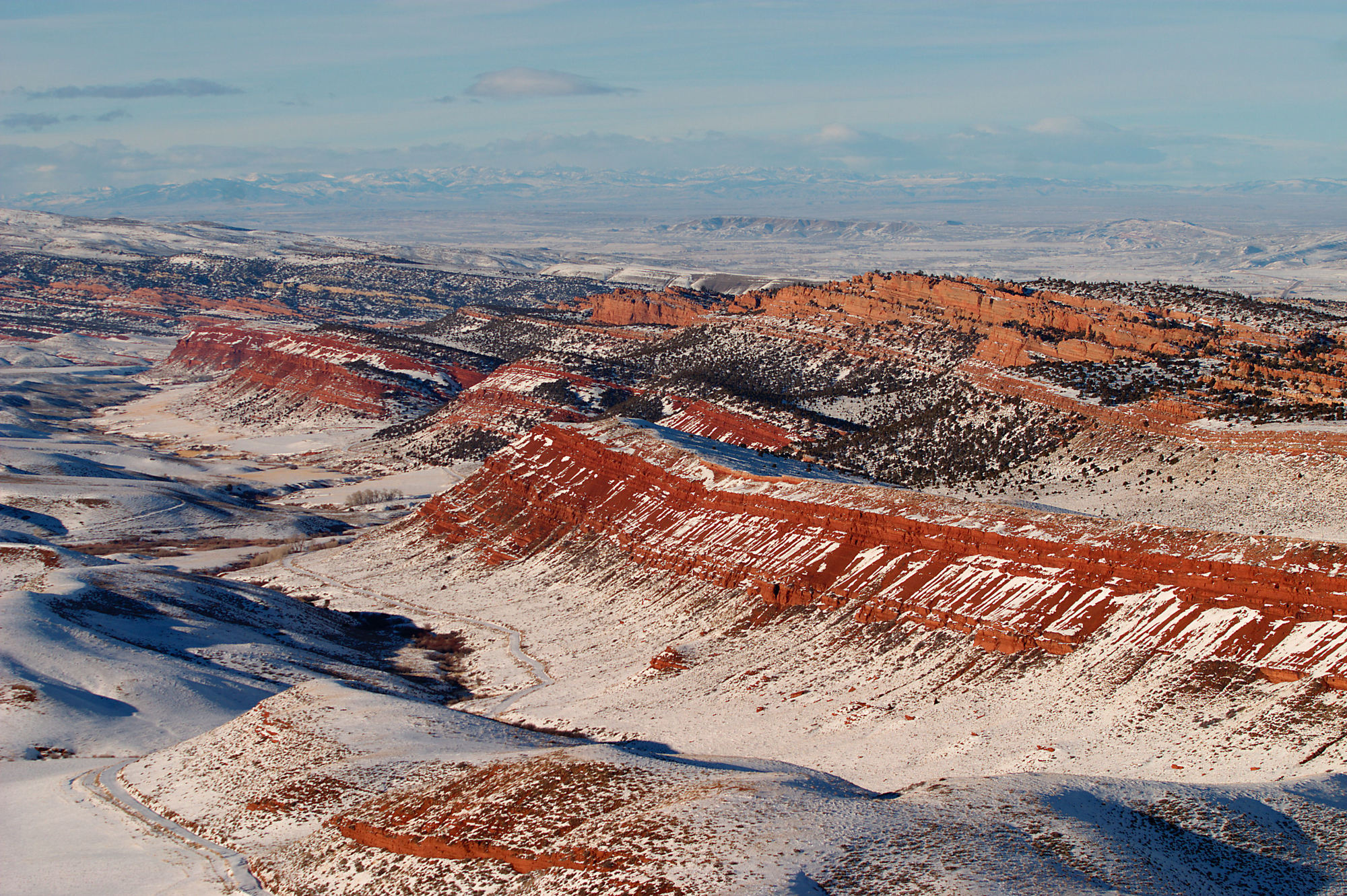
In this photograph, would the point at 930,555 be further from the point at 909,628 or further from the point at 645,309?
the point at 645,309

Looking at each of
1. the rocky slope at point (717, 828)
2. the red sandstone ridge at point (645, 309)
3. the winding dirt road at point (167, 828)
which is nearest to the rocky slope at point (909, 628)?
the rocky slope at point (717, 828)

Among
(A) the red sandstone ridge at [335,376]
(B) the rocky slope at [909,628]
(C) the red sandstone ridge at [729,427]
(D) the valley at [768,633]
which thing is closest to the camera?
(D) the valley at [768,633]

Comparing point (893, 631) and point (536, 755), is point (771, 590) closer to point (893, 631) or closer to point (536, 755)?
point (893, 631)

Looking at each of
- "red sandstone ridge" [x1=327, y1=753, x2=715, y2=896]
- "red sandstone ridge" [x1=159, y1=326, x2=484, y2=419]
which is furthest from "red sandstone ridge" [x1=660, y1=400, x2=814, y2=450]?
"red sandstone ridge" [x1=327, y1=753, x2=715, y2=896]

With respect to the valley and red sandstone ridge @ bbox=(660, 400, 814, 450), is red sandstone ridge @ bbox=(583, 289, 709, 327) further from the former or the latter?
the valley

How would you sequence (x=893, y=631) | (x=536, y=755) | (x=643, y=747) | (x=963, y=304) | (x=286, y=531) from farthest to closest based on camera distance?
(x=963, y=304), (x=286, y=531), (x=893, y=631), (x=643, y=747), (x=536, y=755)

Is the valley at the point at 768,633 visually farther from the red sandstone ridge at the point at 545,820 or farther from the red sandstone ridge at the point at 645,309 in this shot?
the red sandstone ridge at the point at 645,309

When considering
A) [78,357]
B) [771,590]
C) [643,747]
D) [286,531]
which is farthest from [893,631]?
[78,357]
